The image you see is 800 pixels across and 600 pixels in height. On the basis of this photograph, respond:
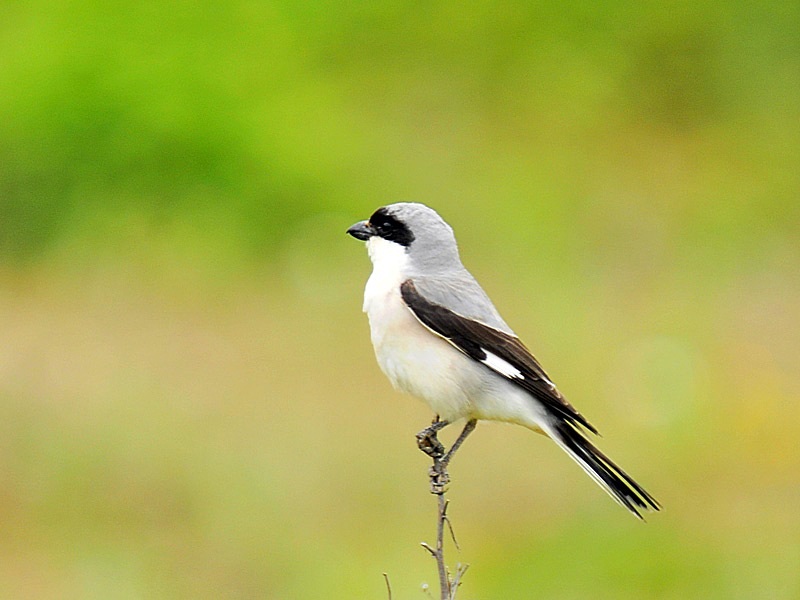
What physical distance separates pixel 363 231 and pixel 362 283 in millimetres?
4190

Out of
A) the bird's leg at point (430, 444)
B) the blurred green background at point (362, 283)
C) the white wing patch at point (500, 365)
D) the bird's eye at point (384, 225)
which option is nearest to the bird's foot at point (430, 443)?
the bird's leg at point (430, 444)

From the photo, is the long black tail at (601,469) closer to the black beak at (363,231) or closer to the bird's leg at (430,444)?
the bird's leg at (430,444)

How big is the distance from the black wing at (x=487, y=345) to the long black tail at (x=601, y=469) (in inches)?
1.3

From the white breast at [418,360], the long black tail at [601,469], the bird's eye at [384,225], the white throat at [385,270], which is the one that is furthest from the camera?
the bird's eye at [384,225]

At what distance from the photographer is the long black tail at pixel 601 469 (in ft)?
10.5

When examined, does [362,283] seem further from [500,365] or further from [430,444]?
[430,444]

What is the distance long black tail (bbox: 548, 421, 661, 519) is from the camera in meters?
3.19

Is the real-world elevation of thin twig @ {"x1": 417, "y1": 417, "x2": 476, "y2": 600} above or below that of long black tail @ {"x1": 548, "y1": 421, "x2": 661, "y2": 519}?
below

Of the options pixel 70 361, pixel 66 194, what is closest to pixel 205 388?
pixel 70 361

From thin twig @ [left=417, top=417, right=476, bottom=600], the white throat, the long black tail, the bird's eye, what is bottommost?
thin twig @ [left=417, top=417, right=476, bottom=600]

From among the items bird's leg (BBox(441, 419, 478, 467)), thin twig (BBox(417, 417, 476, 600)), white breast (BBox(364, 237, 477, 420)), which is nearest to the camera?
thin twig (BBox(417, 417, 476, 600))

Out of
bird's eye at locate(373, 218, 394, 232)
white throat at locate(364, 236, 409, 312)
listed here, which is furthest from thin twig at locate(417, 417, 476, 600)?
bird's eye at locate(373, 218, 394, 232)

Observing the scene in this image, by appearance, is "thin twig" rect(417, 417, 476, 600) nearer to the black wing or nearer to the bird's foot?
the bird's foot

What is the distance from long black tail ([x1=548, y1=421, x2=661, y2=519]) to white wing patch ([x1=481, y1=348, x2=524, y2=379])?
0.53 ft
